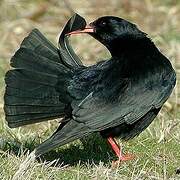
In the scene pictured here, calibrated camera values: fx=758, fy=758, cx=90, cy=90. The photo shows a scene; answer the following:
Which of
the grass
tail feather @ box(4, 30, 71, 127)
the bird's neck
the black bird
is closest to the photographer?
the grass

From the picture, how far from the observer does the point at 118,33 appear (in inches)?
229

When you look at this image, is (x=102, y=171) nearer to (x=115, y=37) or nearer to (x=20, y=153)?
(x=20, y=153)

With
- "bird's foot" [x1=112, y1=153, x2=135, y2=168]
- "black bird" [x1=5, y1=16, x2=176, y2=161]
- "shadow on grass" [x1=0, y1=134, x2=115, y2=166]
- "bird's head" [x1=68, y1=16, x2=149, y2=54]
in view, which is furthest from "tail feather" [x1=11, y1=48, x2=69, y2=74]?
"bird's foot" [x1=112, y1=153, x2=135, y2=168]

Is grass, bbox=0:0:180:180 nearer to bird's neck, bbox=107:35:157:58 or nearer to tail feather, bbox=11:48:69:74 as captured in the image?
tail feather, bbox=11:48:69:74

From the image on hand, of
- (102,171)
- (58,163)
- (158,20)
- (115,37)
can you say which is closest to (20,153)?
(58,163)

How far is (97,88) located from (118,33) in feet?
1.83

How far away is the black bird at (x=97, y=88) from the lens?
5.39 m

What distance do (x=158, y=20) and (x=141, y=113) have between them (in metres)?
5.87

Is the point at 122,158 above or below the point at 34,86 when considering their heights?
below

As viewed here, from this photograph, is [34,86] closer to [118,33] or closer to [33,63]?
[33,63]

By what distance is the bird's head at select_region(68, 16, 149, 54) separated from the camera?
5812mm

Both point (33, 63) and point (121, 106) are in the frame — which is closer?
point (121, 106)

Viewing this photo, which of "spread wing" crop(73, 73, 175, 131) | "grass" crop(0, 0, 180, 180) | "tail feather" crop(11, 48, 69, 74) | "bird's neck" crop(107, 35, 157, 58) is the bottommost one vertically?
"grass" crop(0, 0, 180, 180)

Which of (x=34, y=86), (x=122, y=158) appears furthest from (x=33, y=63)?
(x=122, y=158)
